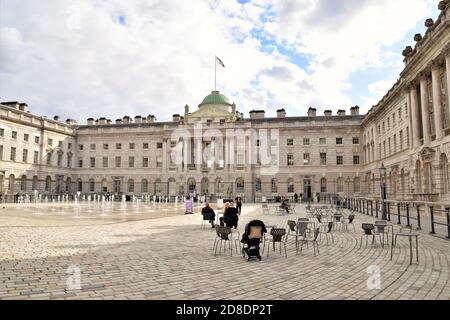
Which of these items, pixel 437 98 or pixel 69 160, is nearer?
pixel 437 98

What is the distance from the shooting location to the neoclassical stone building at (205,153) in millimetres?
46500

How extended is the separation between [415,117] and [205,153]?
33830 mm

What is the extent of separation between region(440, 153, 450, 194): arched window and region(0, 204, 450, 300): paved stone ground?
12.9m

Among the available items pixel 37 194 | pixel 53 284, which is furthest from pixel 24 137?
pixel 53 284

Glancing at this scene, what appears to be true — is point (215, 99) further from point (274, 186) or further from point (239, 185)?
point (274, 186)

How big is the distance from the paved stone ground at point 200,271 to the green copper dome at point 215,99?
49907 mm

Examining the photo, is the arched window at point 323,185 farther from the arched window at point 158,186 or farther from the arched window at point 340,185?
the arched window at point 158,186

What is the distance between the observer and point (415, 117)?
27.1 m

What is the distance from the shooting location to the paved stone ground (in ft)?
18.1
